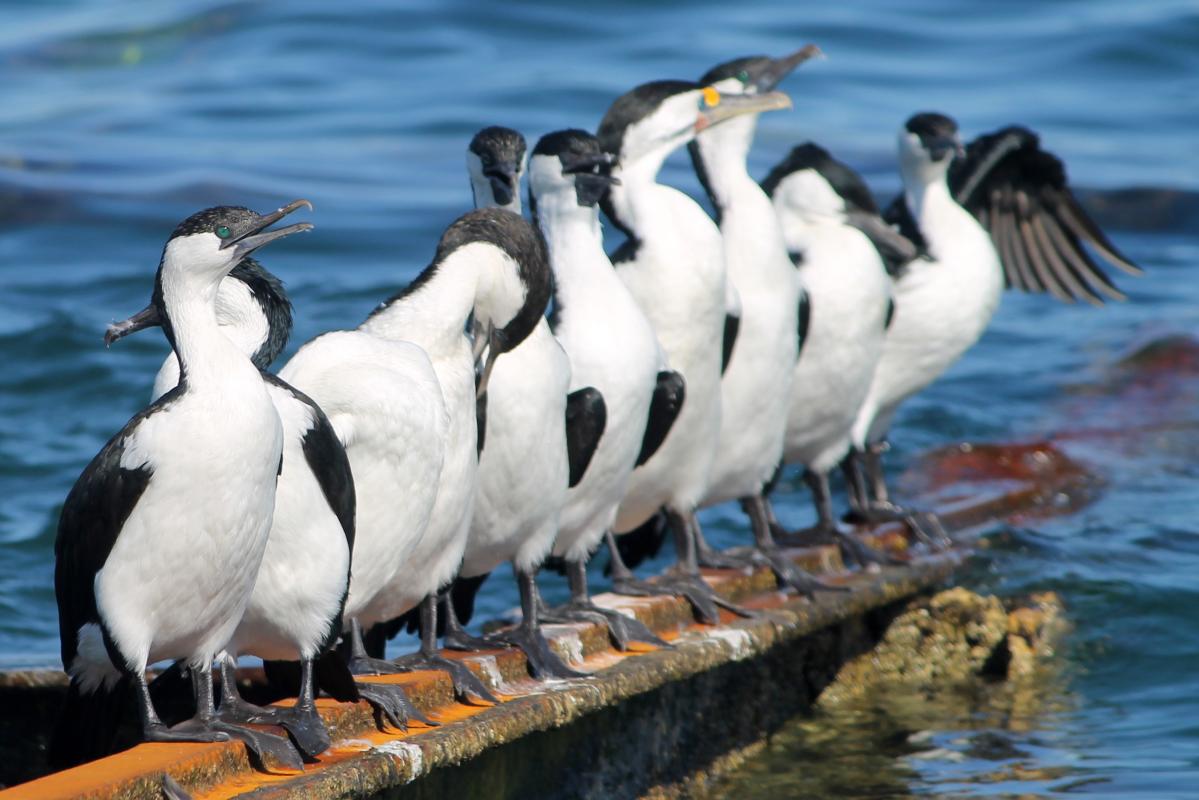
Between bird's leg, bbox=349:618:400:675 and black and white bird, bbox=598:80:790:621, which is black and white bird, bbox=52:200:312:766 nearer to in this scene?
bird's leg, bbox=349:618:400:675

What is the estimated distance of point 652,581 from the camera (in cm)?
777

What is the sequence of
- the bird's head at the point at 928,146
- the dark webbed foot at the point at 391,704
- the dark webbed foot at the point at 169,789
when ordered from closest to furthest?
the dark webbed foot at the point at 169,789 → the dark webbed foot at the point at 391,704 → the bird's head at the point at 928,146

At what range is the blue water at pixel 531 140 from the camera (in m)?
10.5

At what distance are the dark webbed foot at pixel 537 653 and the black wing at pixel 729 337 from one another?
6.55 feet

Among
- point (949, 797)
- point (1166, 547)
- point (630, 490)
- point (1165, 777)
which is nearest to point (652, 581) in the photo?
point (630, 490)

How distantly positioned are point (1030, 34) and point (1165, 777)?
2182 cm

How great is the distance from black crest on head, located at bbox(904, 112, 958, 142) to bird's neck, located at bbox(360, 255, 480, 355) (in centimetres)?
470

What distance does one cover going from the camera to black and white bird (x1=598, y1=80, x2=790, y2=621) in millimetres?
7738

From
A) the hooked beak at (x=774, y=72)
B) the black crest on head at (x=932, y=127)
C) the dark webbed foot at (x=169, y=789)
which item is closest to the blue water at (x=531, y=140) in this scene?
the black crest on head at (x=932, y=127)

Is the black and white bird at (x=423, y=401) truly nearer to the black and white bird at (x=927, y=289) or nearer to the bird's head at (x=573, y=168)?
the bird's head at (x=573, y=168)

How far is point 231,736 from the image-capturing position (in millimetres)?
5020

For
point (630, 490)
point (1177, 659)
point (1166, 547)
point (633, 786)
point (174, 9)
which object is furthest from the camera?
point (174, 9)

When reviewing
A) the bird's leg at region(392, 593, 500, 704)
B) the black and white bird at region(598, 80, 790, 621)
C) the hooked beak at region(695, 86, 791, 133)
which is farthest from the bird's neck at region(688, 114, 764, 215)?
the bird's leg at region(392, 593, 500, 704)

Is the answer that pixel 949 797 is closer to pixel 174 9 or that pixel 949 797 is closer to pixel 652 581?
pixel 652 581
